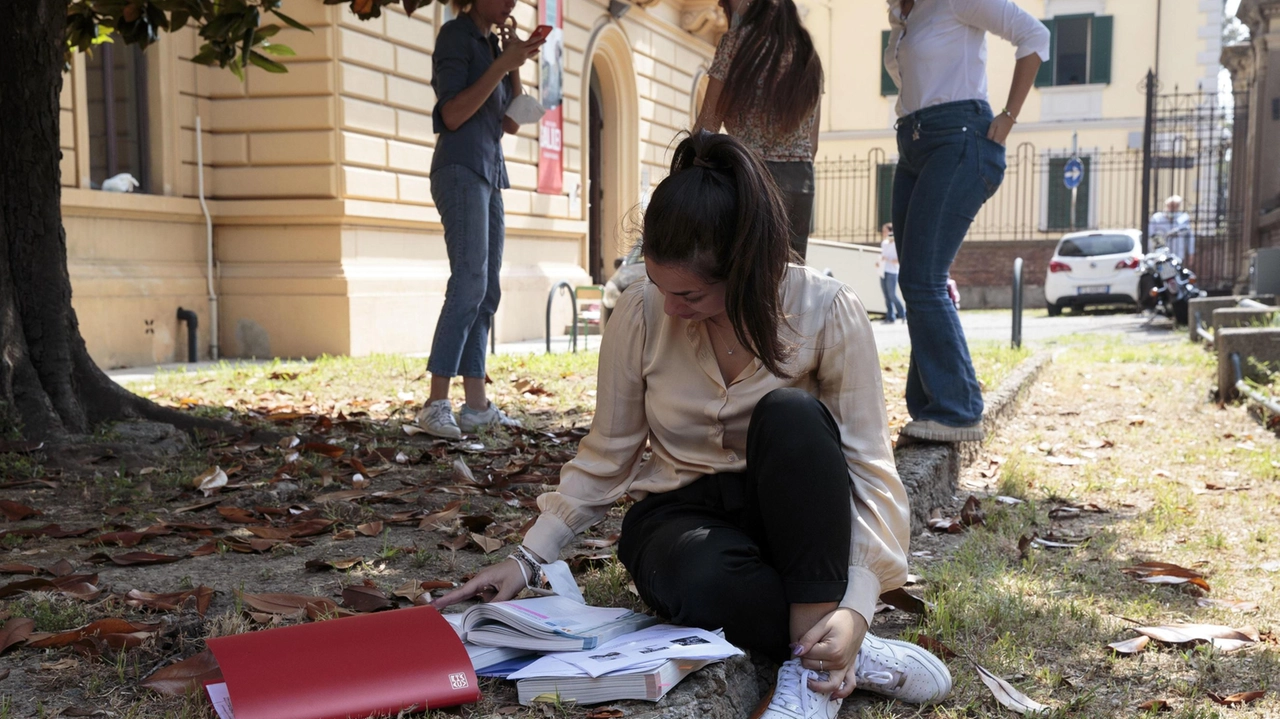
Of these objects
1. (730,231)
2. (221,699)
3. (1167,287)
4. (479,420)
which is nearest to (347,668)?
(221,699)

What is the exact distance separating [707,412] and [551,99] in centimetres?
1219

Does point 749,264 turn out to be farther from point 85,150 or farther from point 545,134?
point 545,134

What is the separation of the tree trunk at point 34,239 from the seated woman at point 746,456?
300 centimetres

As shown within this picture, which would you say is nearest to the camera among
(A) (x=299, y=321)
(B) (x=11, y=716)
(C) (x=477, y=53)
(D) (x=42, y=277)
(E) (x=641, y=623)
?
(B) (x=11, y=716)

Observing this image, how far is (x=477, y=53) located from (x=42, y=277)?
2.06 metres

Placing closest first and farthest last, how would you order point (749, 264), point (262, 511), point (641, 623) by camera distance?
1. point (749, 264)
2. point (641, 623)
3. point (262, 511)

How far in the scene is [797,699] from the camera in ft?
7.11

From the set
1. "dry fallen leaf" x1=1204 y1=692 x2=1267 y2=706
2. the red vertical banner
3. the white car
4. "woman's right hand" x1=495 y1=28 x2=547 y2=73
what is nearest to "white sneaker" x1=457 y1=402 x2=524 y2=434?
"woman's right hand" x1=495 y1=28 x2=547 y2=73

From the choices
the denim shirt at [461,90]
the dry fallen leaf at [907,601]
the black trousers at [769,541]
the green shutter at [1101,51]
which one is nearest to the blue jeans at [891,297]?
the green shutter at [1101,51]

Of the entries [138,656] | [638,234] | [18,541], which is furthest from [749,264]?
[18,541]

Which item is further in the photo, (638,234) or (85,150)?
(85,150)

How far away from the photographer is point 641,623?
244 cm

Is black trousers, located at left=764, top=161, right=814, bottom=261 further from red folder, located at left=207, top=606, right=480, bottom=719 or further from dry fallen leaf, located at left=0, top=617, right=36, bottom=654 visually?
dry fallen leaf, located at left=0, top=617, right=36, bottom=654

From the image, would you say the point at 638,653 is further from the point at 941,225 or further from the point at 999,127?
the point at 999,127
